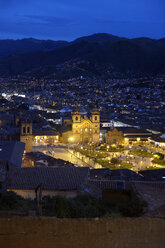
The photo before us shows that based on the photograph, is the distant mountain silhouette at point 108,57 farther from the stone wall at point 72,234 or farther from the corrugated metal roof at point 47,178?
the stone wall at point 72,234

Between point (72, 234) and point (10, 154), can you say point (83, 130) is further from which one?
point (72, 234)

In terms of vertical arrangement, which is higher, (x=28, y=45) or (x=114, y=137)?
(x=28, y=45)

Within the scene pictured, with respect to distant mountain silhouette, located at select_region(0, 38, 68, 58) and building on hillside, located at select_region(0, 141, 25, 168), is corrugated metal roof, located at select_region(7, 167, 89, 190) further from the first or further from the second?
distant mountain silhouette, located at select_region(0, 38, 68, 58)

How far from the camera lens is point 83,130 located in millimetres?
28203

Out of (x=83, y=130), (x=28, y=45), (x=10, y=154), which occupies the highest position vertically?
(x=28, y=45)

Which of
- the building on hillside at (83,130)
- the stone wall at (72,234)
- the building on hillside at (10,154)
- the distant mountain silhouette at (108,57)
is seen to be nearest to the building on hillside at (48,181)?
the building on hillside at (10,154)

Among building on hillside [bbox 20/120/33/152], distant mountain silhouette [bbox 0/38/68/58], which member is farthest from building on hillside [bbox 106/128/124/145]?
distant mountain silhouette [bbox 0/38/68/58]

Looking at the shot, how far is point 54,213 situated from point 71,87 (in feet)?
272

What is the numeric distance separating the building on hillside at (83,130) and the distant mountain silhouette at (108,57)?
255 feet

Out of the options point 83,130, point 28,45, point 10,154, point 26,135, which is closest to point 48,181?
point 10,154

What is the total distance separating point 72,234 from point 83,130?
24.4m

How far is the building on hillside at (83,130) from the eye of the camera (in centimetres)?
2770

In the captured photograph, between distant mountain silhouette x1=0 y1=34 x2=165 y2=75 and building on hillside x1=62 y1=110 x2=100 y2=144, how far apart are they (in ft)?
255

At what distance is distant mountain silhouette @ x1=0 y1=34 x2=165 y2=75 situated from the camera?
10925cm
